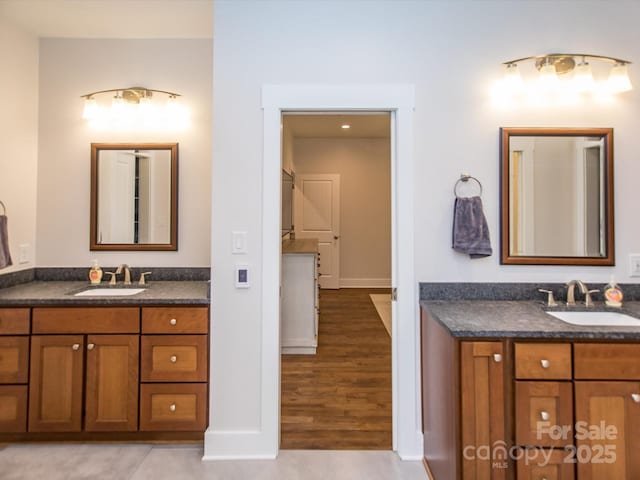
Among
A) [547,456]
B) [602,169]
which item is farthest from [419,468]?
[602,169]

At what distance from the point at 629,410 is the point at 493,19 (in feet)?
6.84

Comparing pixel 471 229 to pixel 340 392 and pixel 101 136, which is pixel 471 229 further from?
pixel 101 136

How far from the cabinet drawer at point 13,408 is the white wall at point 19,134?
797 mm

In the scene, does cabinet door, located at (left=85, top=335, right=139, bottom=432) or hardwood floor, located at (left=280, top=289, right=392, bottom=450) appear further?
hardwood floor, located at (left=280, top=289, right=392, bottom=450)

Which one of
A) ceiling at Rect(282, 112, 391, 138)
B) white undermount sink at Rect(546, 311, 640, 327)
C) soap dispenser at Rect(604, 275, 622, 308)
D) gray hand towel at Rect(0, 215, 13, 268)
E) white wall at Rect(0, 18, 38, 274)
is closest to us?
white undermount sink at Rect(546, 311, 640, 327)

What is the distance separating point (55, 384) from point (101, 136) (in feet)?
5.55

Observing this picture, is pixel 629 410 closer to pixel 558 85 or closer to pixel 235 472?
pixel 558 85

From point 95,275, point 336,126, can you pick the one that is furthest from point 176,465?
point 336,126

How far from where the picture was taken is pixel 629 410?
157 centimetres

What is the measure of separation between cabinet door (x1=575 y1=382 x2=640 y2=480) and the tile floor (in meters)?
0.78

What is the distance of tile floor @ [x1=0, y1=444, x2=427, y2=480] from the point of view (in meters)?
1.97

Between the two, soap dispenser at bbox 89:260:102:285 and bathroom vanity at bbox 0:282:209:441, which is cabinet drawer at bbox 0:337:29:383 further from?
soap dispenser at bbox 89:260:102:285

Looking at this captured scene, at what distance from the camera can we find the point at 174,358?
218 cm

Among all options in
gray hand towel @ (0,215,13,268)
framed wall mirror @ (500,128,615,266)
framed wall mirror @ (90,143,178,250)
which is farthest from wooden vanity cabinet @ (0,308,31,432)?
framed wall mirror @ (500,128,615,266)
